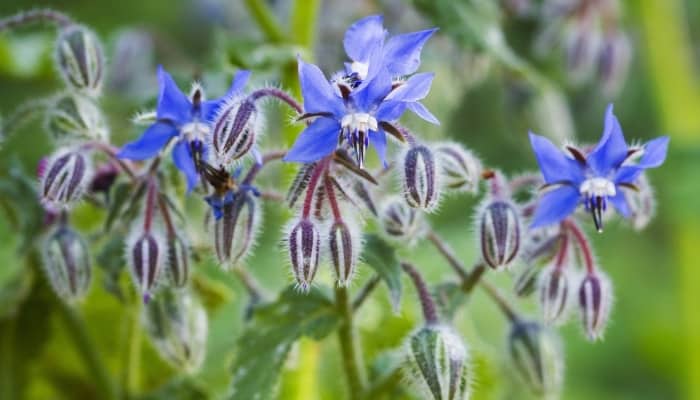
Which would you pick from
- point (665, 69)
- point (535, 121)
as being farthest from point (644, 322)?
point (535, 121)

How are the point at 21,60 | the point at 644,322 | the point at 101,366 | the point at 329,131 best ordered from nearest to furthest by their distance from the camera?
1. the point at 329,131
2. the point at 101,366
3. the point at 21,60
4. the point at 644,322

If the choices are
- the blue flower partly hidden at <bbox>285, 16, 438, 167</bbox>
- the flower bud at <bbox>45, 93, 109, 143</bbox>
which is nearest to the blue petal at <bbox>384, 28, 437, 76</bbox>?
the blue flower partly hidden at <bbox>285, 16, 438, 167</bbox>

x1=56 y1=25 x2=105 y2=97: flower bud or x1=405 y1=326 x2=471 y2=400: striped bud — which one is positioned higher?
x1=56 y1=25 x2=105 y2=97: flower bud

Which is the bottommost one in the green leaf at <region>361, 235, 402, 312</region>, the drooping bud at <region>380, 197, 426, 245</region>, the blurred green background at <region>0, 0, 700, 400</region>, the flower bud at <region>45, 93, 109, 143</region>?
the green leaf at <region>361, 235, 402, 312</region>

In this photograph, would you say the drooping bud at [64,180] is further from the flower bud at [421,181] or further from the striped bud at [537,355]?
the striped bud at [537,355]

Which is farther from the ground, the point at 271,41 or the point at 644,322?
the point at 644,322

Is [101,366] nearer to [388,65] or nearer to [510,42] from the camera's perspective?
[388,65]

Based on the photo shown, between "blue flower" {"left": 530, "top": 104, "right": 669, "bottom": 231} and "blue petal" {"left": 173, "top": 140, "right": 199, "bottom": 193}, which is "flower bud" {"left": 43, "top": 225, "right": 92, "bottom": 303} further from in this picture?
"blue flower" {"left": 530, "top": 104, "right": 669, "bottom": 231}
